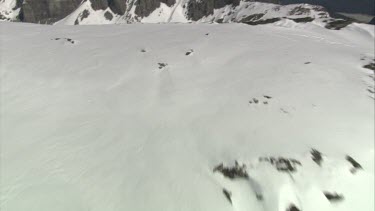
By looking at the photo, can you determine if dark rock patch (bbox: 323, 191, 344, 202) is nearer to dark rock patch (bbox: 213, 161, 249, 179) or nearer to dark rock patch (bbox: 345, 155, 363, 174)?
dark rock patch (bbox: 345, 155, 363, 174)

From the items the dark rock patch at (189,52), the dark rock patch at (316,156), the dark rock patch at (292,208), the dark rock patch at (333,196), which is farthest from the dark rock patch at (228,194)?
the dark rock patch at (189,52)

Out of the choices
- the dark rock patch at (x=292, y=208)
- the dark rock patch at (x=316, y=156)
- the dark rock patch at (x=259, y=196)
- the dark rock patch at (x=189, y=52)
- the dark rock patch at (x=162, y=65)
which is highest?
the dark rock patch at (x=189, y=52)

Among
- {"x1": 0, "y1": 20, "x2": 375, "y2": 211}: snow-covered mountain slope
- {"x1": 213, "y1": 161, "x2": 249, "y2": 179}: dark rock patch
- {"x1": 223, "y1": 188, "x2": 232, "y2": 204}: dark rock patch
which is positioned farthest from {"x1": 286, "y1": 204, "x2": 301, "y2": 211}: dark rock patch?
{"x1": 223, "y1": 188, "x2": 232, "y2": 204}: dark rock patch

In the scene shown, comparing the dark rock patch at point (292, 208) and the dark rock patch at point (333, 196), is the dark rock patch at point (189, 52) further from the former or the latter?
the dark rock patch at point (292, 208)

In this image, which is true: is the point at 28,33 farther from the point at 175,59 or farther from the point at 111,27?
the point at 175,59

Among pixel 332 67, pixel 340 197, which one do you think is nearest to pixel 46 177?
pixel 340 197
